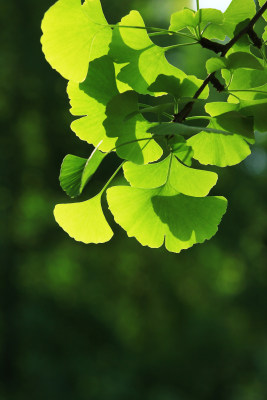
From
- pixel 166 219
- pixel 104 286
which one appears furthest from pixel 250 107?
pixel 104 286

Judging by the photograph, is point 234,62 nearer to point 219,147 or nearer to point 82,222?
point 219,147

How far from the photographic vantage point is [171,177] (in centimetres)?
51

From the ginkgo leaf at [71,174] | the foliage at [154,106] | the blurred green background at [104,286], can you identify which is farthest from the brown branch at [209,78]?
the blurred green background at [104,286]

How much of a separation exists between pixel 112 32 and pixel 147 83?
0.17ft

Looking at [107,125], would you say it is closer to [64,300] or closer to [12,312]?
[12,312]

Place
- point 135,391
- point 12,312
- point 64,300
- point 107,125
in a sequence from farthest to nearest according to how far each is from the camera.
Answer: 1. point 64,300
2. point 12,312
3. point 135,391
4. point 107,125

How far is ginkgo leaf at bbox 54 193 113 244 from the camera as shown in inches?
22.0

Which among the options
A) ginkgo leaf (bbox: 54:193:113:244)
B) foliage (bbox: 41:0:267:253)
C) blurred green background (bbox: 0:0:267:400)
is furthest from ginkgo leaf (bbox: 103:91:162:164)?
blurred green background (bbox: 0:0:267:400)

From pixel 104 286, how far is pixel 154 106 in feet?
20.5

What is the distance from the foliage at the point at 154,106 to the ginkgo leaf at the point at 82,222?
5 centimetres

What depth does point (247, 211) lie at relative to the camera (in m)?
6.58

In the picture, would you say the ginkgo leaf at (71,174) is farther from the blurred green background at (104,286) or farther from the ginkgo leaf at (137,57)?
the blurred green background at (104,286)

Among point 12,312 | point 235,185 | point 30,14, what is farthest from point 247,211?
point 30,14

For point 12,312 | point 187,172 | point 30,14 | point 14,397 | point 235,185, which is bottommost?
point 14,397
